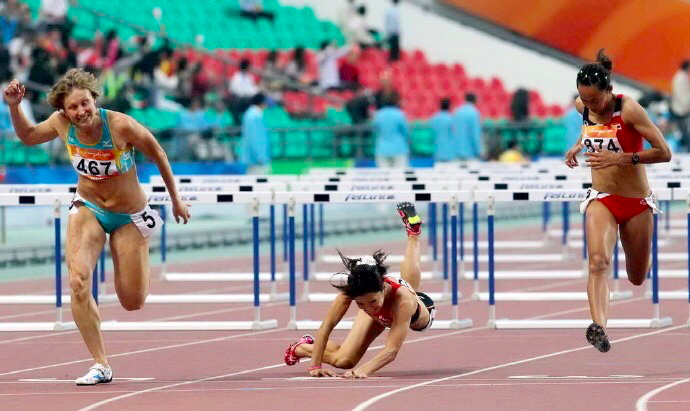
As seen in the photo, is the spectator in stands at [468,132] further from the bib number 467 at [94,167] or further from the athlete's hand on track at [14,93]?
the athlete's hand on track at [14,93]

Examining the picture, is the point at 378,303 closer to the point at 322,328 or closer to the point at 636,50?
A: the point at 322,328

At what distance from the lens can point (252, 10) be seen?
3706cm

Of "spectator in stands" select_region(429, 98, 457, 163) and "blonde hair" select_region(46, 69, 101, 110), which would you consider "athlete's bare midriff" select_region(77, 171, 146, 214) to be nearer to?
"blonde hair" select_region(46, 69, 101, 110)

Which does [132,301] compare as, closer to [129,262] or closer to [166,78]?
[129,262]

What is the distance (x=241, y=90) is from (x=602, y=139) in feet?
65.5

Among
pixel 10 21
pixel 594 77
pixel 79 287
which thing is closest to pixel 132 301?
pixel 79 287

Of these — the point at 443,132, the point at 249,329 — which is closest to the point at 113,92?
the point at 443,132

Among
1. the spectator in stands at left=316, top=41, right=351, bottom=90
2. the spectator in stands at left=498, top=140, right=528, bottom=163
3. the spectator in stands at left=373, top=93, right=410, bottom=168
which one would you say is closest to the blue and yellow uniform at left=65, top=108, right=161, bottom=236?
the spectator in stands at left=498, top=140, right=528, bottom=163

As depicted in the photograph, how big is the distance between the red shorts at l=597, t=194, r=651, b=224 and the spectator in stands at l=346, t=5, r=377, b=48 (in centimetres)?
2676

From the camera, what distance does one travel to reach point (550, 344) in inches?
490

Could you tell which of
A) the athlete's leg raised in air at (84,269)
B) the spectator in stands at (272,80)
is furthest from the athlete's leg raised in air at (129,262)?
the spectator in stands at (272,80)

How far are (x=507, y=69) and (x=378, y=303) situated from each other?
30.7 metres

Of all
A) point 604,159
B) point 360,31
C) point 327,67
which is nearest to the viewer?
point 604,159

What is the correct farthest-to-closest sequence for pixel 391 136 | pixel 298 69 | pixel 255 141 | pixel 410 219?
pixel 298 69 < pixel 391 136 < pixel 255 141 < pixel 410 219
